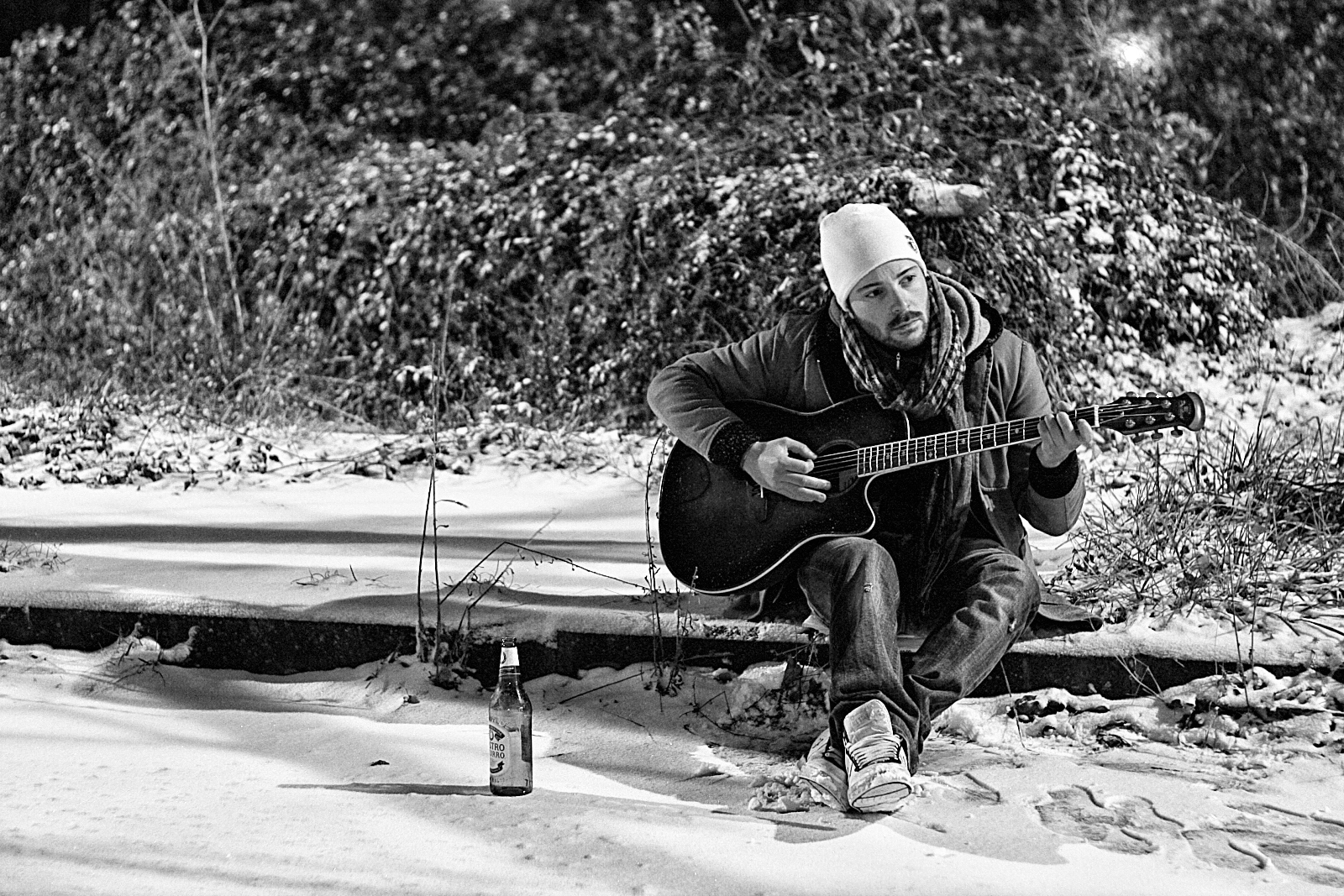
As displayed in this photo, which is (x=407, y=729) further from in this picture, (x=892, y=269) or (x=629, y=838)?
(x=892, y=269)

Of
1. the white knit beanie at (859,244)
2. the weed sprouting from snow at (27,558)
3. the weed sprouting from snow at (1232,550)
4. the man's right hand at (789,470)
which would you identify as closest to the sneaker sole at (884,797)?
the man's right hand at (789,470)

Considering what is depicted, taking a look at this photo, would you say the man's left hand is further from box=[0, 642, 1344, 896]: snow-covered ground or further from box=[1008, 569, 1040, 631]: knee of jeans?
box=[0, 642, 1344, 896]: snow-covered ground

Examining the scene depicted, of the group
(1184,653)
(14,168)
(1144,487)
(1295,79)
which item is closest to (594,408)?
(1144,487)

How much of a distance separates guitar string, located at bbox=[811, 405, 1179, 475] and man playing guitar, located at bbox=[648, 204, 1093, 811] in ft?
0.09

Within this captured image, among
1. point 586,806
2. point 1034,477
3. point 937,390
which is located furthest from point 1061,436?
point 586,806

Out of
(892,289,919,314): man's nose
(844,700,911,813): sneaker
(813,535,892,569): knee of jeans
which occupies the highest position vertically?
(892,289,919,314): man's nose

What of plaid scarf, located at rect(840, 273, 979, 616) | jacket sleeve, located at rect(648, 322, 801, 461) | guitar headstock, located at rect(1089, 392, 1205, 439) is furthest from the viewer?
jacket sleeve, located at rect(648, 322, 801, 461)

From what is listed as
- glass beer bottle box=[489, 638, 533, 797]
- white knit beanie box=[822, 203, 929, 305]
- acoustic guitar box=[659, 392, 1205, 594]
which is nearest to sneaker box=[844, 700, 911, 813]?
acoustic guitar box=[659, 392, 1205, 594]

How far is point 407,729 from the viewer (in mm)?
3430

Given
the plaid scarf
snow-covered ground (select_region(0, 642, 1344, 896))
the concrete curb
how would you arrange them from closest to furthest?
snow-covered ground (select_region(0, 642, 1344, 896)) → the plaid scarf → the concrete curb

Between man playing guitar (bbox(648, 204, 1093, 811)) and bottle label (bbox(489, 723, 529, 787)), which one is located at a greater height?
man playing guitar (bbox(648, 204, 1093, 811))

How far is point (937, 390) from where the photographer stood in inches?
128

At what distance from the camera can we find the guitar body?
131 inches

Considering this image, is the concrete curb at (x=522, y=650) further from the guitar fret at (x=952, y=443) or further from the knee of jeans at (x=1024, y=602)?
the guitar fret at (x=952, y=443)
